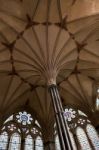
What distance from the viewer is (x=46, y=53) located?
14742 mm

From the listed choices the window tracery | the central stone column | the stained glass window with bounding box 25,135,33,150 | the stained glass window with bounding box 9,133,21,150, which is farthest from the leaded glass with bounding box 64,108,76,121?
the central stone column

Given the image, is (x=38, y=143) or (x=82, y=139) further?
(x=82, y=139)

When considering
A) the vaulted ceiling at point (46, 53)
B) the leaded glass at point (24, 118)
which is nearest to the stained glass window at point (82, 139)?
the vaulted ceiling at point (46, 53)

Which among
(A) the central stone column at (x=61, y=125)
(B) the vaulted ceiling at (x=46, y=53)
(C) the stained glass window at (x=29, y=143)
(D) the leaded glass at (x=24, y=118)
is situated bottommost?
(A) the central stone column at (x=61, y=125)

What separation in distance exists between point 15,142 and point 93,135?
16.9 feet

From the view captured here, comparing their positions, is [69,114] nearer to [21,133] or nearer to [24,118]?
[24,118]

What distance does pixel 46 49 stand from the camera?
14820 mm

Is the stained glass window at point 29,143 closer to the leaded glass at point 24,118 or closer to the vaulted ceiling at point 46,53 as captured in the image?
the leaded glass at point 24,118

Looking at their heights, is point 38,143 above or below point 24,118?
below

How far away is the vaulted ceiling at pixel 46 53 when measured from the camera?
13828 millimetres

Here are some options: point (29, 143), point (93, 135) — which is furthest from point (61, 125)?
point (93, 135)

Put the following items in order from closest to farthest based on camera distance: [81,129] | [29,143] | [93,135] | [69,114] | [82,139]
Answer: [29,143] < [82,139] < [93,135] < [81,129] < [69,114]

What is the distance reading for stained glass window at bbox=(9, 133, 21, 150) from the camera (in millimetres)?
14405

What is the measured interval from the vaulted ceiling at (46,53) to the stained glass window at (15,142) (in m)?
1.89
